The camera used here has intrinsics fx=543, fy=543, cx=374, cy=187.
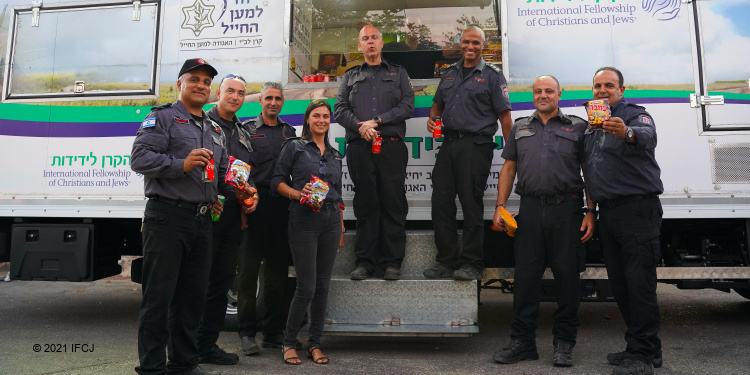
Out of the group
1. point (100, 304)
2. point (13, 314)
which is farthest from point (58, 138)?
point (100, 304)

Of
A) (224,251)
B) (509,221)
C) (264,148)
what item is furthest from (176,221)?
(509,221)

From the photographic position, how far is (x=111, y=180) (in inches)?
191

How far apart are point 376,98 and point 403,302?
1.62 meters

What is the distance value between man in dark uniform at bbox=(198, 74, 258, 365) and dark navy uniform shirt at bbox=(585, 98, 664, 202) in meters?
2.42

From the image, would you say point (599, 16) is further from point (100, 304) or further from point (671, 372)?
point (100, 304)

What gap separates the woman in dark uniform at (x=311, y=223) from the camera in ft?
12.6

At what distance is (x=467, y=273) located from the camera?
4.18 metres

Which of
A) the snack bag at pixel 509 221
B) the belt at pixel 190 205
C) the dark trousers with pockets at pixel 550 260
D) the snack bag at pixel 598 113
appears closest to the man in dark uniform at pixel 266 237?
the belt at pixel 190 205

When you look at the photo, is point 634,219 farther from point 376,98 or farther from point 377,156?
point 376,98

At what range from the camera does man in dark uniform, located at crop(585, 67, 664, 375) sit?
11.9 ft

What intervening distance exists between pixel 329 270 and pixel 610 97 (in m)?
2.36

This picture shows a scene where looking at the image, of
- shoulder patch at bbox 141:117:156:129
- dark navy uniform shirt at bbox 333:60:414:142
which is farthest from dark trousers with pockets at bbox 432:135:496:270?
shoulder patch at bbox 141:117:156:129

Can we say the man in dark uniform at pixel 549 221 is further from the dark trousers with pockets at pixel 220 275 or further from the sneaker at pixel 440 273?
the dark trousers with pockets at pixel 220 275

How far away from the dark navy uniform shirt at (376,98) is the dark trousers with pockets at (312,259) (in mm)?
757
